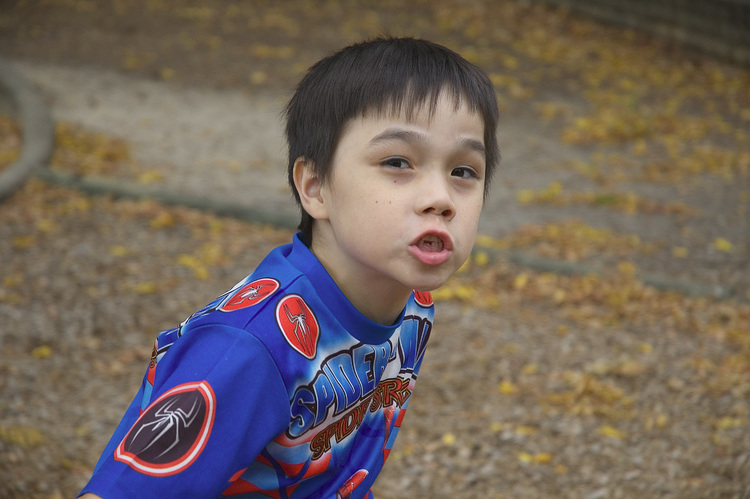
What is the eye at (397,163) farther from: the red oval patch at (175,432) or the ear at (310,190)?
the red oval patch at (175,432)

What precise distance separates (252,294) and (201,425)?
32cm

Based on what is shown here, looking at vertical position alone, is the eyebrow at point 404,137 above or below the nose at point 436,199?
above

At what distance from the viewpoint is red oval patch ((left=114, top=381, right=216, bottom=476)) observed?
4.94ft

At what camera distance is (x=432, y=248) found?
1714mm

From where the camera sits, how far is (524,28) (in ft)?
44.3

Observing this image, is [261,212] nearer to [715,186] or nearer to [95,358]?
[95,358]

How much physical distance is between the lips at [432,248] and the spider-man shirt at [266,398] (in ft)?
0.74

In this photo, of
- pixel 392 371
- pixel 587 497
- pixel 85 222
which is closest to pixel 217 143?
pixel 85 222

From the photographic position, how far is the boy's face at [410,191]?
170cm

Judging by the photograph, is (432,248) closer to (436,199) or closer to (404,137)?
(436,199)

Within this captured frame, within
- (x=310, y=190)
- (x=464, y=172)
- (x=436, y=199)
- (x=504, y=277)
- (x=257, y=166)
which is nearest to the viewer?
(x=436, y=199)

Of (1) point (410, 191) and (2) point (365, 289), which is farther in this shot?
(2) point (365, 289)

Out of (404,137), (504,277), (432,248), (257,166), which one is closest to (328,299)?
(432,248)

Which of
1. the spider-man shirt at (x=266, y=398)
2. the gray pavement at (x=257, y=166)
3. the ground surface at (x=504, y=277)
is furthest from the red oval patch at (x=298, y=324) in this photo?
the gray pavement at (x=257, y=166)
